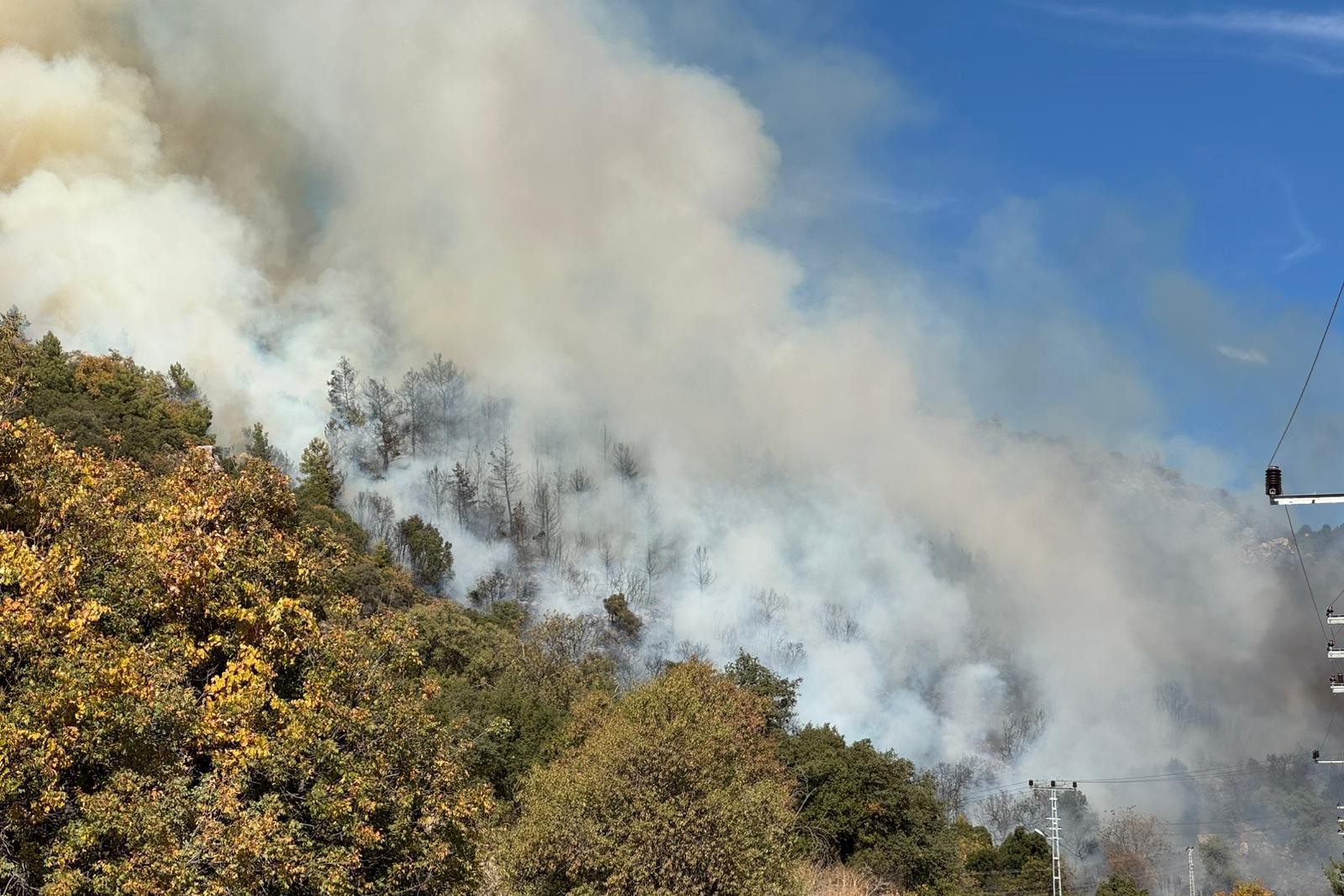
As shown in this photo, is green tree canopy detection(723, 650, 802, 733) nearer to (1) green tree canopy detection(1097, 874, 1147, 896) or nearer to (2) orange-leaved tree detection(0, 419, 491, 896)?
(1) green tree canopy detection(1097, 874, 1147, 896)

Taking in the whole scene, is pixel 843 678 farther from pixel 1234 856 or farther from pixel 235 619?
pixel 235 619

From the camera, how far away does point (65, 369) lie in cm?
10656

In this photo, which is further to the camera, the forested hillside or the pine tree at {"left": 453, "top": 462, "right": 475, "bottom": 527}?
the pine tree at {"left": 453, "top": 462, "right": 475, "bottom": 527}

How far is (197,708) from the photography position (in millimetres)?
21906

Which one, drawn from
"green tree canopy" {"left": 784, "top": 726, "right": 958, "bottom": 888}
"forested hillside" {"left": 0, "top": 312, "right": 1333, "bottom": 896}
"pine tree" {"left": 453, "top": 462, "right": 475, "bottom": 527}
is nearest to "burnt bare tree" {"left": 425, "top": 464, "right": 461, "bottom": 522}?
"pine tree" {"left": 453, "top": 462, "right": 475, "bottom": 527}

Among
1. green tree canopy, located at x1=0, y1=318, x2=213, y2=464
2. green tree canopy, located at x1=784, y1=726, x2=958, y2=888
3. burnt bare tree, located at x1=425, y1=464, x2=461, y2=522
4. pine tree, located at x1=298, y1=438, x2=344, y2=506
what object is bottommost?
green tree canopy, located at x1=784, y1=726, x2=958, y2=888

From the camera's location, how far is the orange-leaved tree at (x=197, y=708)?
19.6m

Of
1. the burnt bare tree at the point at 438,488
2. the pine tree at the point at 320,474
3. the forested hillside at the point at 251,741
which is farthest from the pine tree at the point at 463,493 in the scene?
the forested hillside at the point at 251,741

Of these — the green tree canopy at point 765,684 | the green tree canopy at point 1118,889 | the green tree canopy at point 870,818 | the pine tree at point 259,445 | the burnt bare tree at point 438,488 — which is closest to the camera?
the green tree canopy at point 870,818

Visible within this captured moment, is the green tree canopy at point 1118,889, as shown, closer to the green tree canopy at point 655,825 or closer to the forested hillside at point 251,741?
the forested hillside at point 251,741

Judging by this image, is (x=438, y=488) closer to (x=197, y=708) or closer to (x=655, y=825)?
(x=655, y=825)

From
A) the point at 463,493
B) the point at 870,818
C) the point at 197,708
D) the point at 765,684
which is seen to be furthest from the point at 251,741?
the point at 463,493

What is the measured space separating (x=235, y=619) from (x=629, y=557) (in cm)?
15865

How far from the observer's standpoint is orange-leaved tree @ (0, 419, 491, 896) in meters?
19.6
